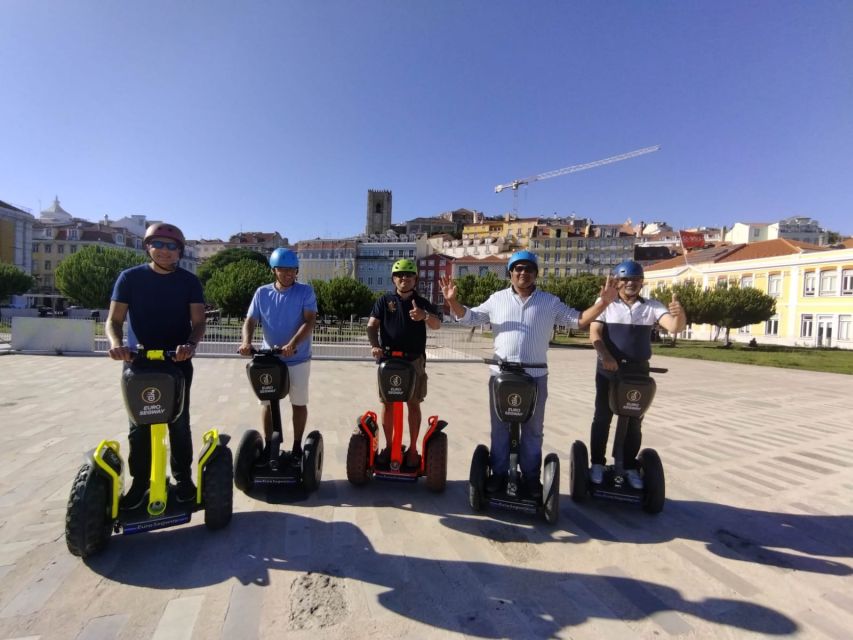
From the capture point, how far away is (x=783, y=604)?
A: 249 centimetres

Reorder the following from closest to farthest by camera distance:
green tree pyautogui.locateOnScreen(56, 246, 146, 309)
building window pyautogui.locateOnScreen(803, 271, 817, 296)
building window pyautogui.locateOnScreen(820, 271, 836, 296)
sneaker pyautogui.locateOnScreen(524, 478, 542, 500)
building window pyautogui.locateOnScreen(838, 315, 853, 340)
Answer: sneaker pyautogui.locateOnScreen(524, 478, 542, 500), building window pyautogui.locateOnScreen(838, 315, 853, 340), building window pyautogui.locateOnScreen(820, 271, 836, 296), green tree pyautogui.locateOnScreen(56, 246, 146, 309), building window pyautogui.locateOnScreen(803, 271, 817, 296)

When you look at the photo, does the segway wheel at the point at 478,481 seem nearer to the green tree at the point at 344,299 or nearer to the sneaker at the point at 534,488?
the sneaker at the point at 534,488

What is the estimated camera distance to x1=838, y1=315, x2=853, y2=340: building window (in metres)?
34.2

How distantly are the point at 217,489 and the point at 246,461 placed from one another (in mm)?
696

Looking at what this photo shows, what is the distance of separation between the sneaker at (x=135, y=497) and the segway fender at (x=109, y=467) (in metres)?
0.11

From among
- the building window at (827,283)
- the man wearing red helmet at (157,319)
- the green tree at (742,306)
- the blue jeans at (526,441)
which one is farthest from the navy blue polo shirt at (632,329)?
the building window at (827,283)

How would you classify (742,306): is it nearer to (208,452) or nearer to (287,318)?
(287,318)

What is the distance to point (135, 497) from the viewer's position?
301cm

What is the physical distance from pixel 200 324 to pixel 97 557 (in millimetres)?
1561

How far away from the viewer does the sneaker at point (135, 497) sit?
9.64 ft

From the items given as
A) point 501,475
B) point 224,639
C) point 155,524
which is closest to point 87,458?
point 155,524

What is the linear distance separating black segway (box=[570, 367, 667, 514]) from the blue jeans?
1.48ft

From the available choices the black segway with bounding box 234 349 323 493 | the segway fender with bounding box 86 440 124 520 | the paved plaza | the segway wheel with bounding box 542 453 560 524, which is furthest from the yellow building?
the segway fender with bounding box 86 440 124 520

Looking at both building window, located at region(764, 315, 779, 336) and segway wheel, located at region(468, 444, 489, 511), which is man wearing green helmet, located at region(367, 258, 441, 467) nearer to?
segway wheel, located at region(468, 444, 489, 511)
